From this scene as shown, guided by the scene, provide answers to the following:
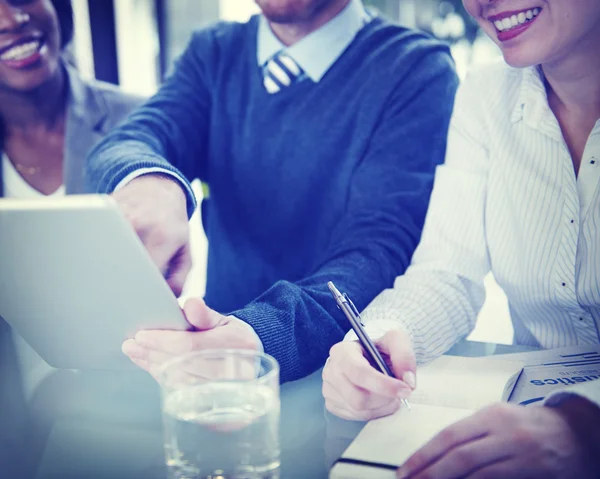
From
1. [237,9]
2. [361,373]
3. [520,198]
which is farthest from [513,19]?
[237,9]

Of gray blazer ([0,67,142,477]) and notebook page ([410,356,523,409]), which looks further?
gray blazer ([0,67,142,477])

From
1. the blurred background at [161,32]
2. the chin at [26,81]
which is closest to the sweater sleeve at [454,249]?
the chin at [26,81]

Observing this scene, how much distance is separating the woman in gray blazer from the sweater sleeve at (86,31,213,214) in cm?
36

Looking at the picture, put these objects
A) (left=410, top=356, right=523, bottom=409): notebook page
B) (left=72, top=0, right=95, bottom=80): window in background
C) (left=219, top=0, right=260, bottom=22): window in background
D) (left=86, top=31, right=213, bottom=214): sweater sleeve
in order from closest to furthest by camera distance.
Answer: (left=410, top=356, right=523, bottom=409): notebook page < (left=86, top=31, right=213, bottom=214): sweater sleeve < (left=72, top=0, right=95, bottom=80): window in background < (left=219, top=0, right=260, bottom=22): window in background

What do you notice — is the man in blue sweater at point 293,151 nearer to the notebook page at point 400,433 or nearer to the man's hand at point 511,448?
the notebook page at point 400,433

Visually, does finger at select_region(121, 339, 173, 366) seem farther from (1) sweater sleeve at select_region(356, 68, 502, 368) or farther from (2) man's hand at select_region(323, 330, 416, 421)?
(1) sweater sleeve at select_region(356, 68, 502, 368)

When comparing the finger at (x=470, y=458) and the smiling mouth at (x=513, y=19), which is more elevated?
the smiling mouth at (x=513, y=19)

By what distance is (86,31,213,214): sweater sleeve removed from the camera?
128 centimetres

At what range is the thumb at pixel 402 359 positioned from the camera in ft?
2.54

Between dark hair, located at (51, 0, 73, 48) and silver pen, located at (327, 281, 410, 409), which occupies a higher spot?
dark hair, located at (51, 0, 73, 48)

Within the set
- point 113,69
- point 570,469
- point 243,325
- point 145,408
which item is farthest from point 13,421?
point 113,69

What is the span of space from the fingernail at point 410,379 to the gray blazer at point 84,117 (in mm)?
1293

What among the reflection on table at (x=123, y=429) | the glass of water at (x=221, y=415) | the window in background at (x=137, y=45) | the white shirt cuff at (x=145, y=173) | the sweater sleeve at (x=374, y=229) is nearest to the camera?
the glass of water at (x=221, y=415)

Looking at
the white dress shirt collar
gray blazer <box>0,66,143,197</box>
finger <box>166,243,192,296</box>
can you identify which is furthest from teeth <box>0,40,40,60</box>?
finger <box>166,243,192,296</box>
